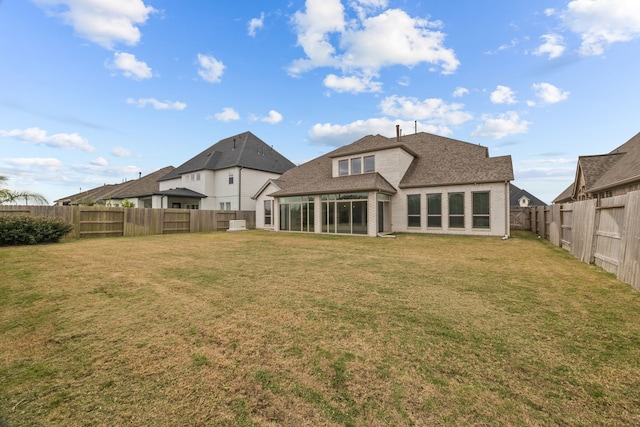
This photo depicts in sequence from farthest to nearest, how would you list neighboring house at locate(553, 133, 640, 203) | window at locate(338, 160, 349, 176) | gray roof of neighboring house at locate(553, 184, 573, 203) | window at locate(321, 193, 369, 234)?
gray roof of neighboring house at locate(553, 184, 573, 203)
window at locate(338, 160, 349, 176)
window at locate(321, 193, 369, 234)
neighboring house at locate(553, 133, 640, 203)

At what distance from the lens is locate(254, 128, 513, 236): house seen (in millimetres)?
15484

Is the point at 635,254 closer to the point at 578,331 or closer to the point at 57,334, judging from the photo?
the point at 578,331

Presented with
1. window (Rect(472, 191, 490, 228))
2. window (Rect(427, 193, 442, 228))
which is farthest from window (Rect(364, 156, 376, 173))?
window (Rect(472, 191, 490, 228))

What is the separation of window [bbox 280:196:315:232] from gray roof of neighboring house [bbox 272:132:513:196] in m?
0.68

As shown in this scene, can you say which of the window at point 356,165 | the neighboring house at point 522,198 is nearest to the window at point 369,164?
the window at point 356,165

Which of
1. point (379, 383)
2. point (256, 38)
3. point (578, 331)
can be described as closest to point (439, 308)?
point (578, 331)

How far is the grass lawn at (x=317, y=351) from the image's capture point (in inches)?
82.0

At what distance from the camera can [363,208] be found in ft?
53.6

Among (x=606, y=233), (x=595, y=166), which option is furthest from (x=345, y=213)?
(x=595, y=166)

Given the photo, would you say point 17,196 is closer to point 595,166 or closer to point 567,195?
point 595,166

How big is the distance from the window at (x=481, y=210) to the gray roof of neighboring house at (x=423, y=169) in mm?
1002

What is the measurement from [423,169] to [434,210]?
3.17 metres

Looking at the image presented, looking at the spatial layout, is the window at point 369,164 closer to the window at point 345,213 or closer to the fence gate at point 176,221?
the window at point 345,213

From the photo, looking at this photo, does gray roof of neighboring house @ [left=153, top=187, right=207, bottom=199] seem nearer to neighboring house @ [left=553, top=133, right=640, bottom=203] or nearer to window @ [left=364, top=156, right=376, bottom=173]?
window @ [left=364, top=156, right=376, bottom=173]
